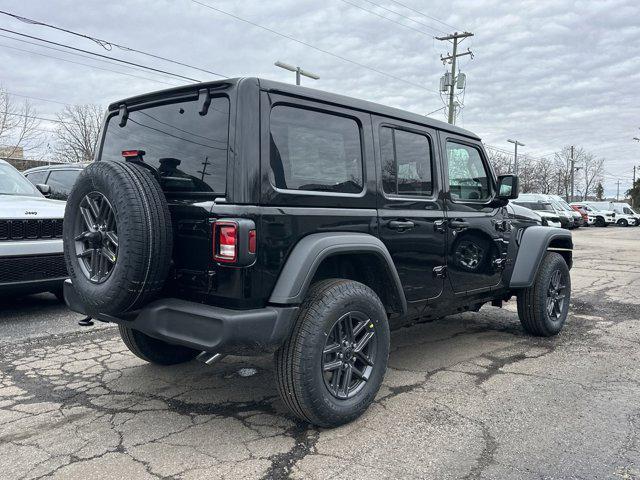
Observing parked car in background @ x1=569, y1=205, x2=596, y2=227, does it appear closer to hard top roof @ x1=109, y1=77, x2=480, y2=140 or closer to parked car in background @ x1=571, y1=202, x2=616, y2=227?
parked car in background @ x1=571, y1=202, x2=616, y2=227

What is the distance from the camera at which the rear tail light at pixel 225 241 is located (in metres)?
2.69

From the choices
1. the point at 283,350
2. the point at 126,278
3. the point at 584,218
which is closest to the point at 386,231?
the point at 283,350

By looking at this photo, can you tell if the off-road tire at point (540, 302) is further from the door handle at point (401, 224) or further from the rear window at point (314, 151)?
the rear window at point (314, 151)

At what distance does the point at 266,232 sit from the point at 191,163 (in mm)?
666

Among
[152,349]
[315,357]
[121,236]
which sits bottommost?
[152,349]

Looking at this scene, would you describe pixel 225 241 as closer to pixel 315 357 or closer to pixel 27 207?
pixel 315 357

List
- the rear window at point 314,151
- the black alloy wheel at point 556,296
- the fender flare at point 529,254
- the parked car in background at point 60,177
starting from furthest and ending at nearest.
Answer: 1. the parked car in background at point 60,177
2. the black alloy wheel at point 556,296
3. the fender flare at point 529,254
4. the rear window at point 314,151

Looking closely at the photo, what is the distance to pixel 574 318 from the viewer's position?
6.30 m

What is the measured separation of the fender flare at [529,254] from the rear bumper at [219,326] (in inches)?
111

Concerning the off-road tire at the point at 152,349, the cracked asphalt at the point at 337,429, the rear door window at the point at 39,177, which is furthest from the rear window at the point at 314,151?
the rear door window at the point at 39,177

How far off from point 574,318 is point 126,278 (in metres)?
5.48

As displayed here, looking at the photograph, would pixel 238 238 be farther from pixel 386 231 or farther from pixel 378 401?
pixel 378 401

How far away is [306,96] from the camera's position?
10.2 ft

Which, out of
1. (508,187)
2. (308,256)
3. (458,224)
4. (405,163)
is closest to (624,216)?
(508,187)
